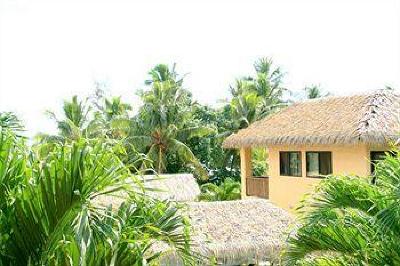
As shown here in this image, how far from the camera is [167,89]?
2495 centimetres

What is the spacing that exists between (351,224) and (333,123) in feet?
39.7

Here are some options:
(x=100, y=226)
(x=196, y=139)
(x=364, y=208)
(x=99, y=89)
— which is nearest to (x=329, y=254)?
(x=364, y=208)

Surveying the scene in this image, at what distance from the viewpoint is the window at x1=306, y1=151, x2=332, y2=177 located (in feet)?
53.6

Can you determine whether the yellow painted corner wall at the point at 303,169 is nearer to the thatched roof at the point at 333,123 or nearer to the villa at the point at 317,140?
the villa at the point at 317,140

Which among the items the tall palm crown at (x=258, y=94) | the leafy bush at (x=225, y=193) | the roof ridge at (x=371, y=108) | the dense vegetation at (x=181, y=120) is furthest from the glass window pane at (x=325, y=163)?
the tall palm crown at (x=258, y=94)

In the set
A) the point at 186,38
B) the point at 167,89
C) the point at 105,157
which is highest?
the point at 186,38

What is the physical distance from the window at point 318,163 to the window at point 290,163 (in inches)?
20.2

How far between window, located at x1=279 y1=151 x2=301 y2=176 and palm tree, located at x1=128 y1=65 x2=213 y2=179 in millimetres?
7022

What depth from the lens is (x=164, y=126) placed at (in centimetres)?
2450

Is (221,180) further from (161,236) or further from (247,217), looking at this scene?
(161,236)

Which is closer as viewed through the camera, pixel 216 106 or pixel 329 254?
pixel 329 254

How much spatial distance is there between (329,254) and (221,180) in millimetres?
23950

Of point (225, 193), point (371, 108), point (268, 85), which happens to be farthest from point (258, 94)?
point (371, 108)

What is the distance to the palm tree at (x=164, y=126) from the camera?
24.5 meters
